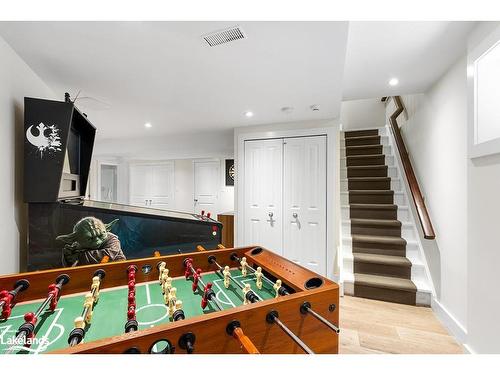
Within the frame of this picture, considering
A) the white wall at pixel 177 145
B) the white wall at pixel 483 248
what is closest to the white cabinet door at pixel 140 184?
the white wall at pixel 177 145

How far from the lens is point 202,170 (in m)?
6.18

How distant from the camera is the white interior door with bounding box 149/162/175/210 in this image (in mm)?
6462

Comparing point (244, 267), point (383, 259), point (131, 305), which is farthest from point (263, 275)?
point (383, 259)

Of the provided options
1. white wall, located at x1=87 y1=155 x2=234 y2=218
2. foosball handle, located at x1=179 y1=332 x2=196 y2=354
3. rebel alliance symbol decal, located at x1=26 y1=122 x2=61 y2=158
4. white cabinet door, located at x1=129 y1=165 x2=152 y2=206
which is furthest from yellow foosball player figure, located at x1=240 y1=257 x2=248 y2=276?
white cabinet door, located at x1=129 y1=165 x2=152 y2=206

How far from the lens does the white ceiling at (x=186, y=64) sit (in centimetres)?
133

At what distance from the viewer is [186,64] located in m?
1.73

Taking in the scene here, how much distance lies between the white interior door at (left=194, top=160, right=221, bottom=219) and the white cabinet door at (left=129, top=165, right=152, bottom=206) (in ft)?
4.92

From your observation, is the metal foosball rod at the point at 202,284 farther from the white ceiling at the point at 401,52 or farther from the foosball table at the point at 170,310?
the white ceiling at the point at 401,52

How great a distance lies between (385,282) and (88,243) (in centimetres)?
308

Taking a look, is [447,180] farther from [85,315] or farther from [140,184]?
[140,184]

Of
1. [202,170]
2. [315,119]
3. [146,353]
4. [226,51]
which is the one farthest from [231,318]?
[202,170]

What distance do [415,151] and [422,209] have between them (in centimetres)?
97

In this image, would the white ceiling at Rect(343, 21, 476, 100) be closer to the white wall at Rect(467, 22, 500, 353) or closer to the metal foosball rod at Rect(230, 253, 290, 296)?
the white wall at Rect(467, 22, 500, 353)
